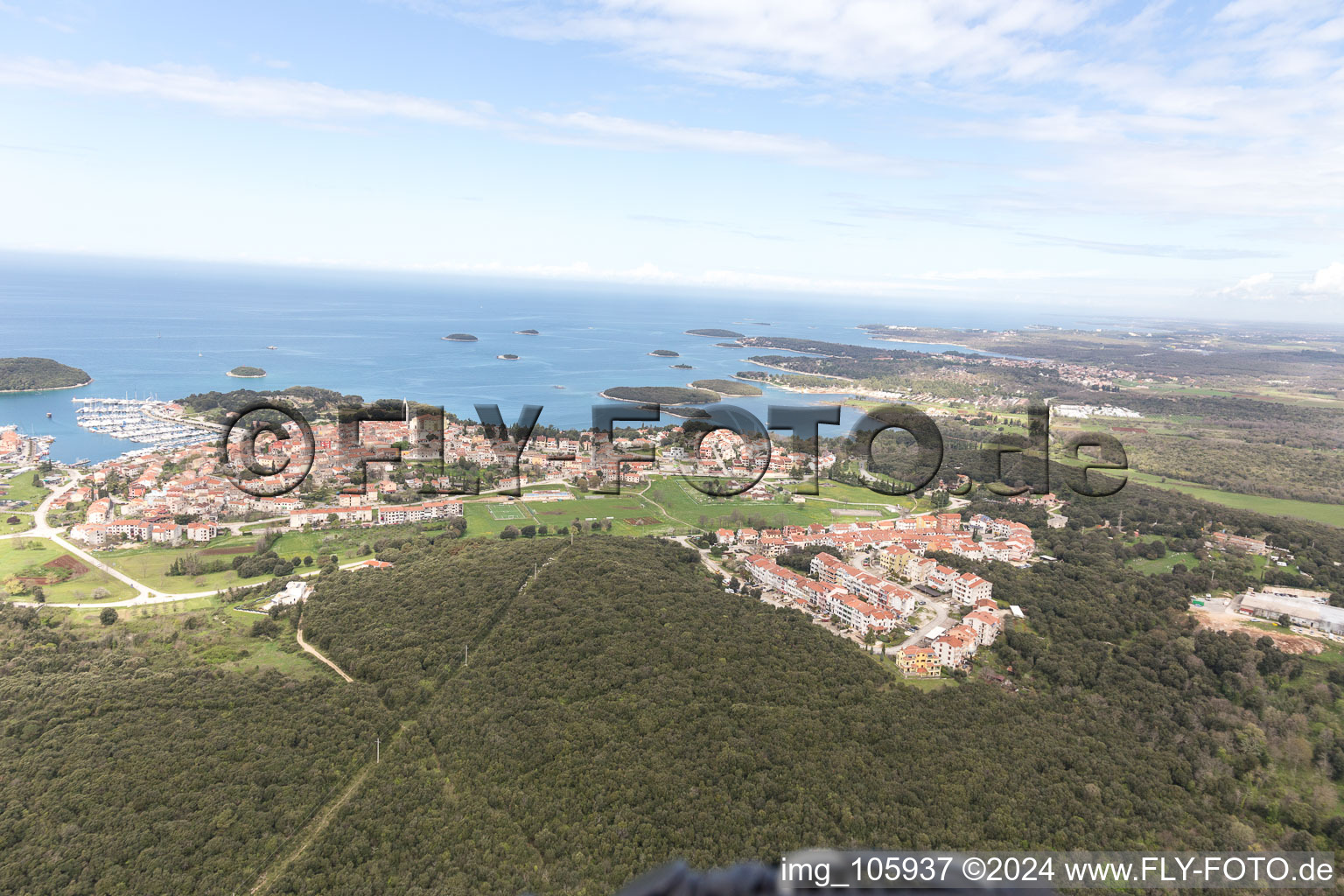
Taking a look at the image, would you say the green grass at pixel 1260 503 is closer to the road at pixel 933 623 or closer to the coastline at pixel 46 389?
the road at pixel 933 623

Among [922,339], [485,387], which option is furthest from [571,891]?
[922,339]

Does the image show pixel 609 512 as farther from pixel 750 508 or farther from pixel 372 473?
pixel 372 473

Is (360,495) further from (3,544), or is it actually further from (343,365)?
(343,365)

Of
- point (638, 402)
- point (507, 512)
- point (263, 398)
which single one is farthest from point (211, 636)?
point (638, 402)

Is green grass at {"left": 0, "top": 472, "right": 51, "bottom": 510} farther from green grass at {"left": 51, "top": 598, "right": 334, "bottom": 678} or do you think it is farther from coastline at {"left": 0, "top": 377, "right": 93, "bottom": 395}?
coastline at {"left": 0, "top": 377, "right": 93, "bottom": 395}

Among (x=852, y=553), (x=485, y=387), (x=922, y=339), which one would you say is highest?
(x=922, y=339)
